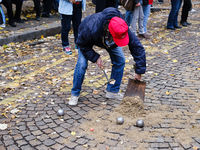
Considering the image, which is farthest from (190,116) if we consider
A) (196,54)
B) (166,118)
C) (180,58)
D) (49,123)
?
(196,54)

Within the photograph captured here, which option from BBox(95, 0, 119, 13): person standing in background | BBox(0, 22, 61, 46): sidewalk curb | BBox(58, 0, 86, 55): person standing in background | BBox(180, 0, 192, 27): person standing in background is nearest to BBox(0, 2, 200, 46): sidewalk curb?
BBox(0, 22, 61, 46): sidewalk curb

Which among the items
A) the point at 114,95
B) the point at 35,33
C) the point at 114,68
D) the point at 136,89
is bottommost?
the point at 114,95

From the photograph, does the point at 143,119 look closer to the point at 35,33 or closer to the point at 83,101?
the point at 83,101

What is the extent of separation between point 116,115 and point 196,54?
3.75m

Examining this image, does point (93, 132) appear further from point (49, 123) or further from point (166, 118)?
point (166, 118)

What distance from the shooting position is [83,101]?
4156mm

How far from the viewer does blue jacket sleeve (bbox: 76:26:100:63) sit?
3323 millimetres

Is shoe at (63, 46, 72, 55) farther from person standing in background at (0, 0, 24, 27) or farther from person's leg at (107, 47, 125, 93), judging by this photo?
person's leg at (107, 47, 125, 93)

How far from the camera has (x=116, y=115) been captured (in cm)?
369

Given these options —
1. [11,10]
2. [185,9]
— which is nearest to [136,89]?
[11,10]

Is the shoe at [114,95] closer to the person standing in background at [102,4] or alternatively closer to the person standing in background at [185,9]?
the person standing in background at [102,4]

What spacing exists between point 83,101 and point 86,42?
120 centimetres

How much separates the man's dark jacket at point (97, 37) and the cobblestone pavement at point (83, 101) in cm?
91

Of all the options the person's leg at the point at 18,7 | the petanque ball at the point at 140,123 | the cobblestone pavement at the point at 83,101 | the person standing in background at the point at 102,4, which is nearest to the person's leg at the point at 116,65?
the cobblestone pavement at the point at 83,101
